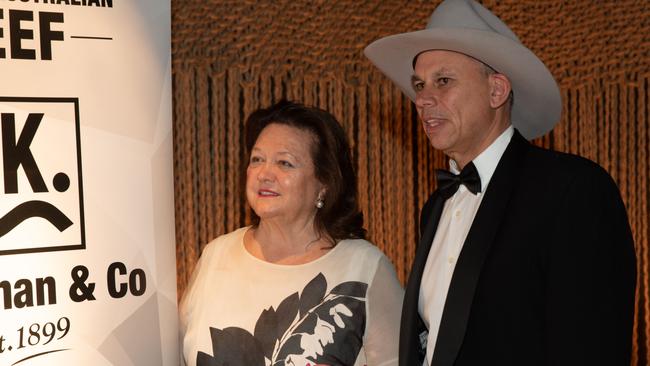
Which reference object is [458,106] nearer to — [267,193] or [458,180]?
[458,180]

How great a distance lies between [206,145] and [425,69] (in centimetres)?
92

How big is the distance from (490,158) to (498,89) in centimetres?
17

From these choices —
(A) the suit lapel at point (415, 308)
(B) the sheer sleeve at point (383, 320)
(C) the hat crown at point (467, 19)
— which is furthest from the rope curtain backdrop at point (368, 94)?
(C) the hat crown at point (467, 19)

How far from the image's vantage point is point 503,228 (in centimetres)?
174

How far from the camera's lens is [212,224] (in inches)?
104

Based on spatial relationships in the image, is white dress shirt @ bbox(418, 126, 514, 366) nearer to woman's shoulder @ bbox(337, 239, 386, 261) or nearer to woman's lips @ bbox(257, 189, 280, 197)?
woman's shoulder @ bbox(337, 239, 386, 261)

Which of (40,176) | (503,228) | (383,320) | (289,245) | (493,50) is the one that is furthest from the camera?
(289,245)

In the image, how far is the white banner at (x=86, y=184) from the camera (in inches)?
63.6

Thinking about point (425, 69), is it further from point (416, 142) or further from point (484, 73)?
point (416, 142)

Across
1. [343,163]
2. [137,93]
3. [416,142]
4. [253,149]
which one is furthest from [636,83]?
[137,93]

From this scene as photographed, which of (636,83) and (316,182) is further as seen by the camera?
(636,83)

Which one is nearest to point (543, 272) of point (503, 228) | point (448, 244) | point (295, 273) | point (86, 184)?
point (503, 228)

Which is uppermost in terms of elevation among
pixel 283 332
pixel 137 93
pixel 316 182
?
pixel 137 93

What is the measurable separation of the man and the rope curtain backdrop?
2.11 feet
